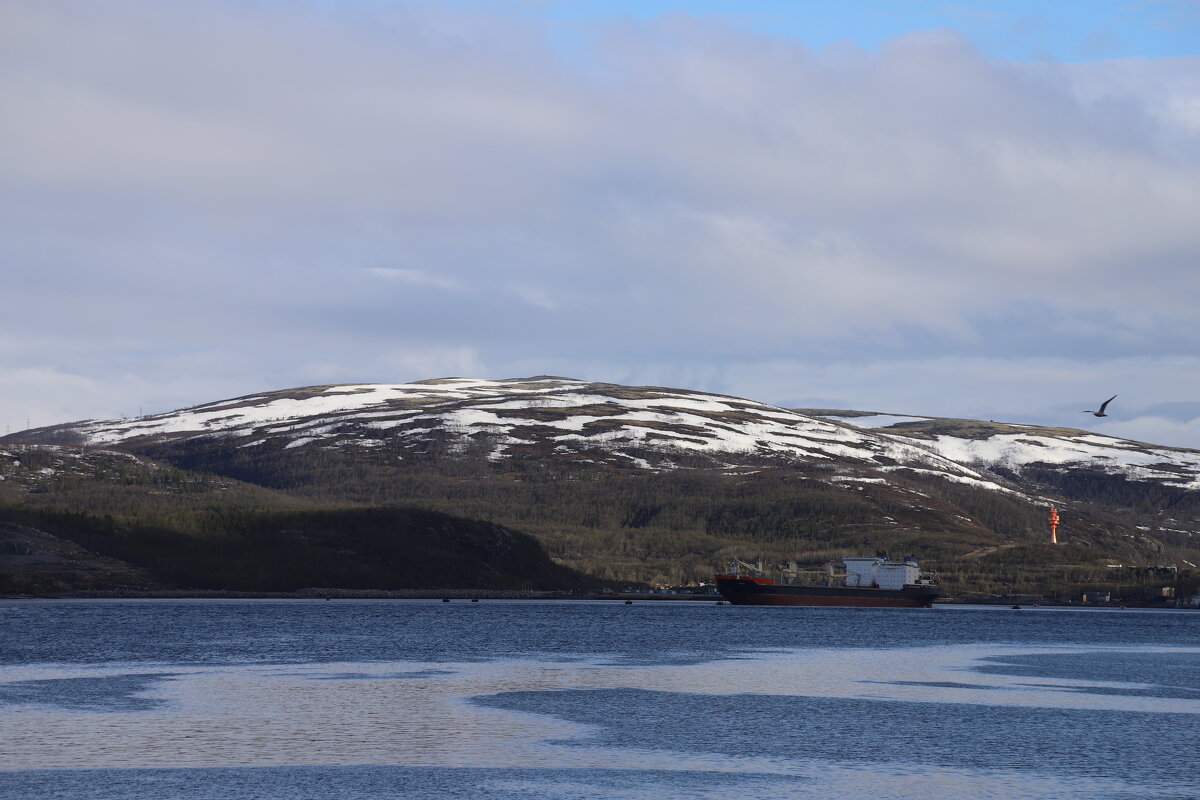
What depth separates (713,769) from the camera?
52875 millimetres

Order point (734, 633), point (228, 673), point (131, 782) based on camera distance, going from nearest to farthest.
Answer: point (131, 782), point (228, 673), point (734, 633)

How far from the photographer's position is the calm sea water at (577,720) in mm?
49500

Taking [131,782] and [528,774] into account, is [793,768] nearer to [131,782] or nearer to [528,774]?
[528,774]

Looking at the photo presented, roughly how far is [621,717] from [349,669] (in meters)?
31.5

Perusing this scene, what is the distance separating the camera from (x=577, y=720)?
220 feet

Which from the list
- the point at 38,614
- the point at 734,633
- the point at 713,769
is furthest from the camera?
the point at 38,614

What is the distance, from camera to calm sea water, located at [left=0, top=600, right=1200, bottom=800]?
4950 centimetres

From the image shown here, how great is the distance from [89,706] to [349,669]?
26308mm

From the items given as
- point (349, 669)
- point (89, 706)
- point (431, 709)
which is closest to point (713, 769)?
point (431, 709)

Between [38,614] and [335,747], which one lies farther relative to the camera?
[38,614]

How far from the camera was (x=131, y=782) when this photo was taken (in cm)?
4794

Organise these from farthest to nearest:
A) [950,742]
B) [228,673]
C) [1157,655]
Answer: [1157,655] < [228,673] < [950,742]

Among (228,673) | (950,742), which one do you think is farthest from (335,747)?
(228,673)

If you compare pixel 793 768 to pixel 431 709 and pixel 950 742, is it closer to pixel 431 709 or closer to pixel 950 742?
pixel 950 742
